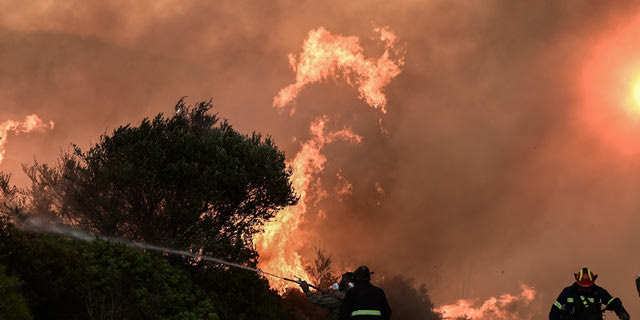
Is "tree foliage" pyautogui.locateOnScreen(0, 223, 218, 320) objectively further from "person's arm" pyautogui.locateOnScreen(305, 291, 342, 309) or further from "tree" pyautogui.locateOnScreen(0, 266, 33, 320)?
"person's arm" pyautogui.locateOnScreen(305, 291, 342, 309)

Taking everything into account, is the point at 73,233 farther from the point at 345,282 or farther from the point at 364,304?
the point at 364,304

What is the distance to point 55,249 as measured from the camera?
11.5m

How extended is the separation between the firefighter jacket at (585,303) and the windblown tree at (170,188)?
1512 centimetres

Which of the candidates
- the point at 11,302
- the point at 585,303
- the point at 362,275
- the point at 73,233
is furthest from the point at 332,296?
the point at 73,233

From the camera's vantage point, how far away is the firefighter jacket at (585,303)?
959cm

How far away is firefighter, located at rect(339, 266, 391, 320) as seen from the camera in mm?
8062

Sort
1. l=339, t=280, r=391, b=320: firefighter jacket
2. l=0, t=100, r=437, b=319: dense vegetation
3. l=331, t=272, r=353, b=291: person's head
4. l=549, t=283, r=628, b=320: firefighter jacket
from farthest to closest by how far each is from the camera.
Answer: l=0, t=100, r=437, b=319: dense vegetation
l=331, t=272, r=353, b=291: person's head
l=549, t=283, r=628, b=320: firefighter jacket
l=339, t=280, r=391, b=320: firefighter jacket

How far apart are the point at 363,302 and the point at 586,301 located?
4.79m

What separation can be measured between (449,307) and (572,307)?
631 ft

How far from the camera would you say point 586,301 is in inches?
381

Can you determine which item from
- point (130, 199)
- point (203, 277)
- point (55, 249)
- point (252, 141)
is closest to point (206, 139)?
point (252, 141)

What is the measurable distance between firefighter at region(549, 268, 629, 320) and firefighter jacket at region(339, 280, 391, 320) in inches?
160

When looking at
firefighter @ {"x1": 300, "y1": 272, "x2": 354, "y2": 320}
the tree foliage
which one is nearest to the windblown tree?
the tree foliage

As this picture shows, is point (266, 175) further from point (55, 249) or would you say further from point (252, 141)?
point (55, 249)
